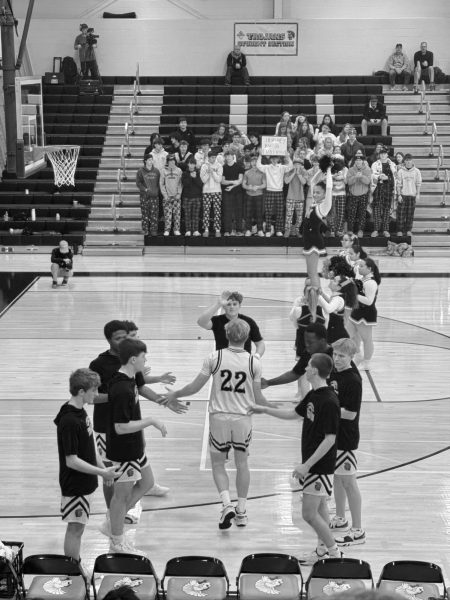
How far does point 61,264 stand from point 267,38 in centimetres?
1319

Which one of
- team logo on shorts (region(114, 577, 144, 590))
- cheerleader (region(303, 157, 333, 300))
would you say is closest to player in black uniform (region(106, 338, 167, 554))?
team logo on shorts (region(114, 577, 144, 590))

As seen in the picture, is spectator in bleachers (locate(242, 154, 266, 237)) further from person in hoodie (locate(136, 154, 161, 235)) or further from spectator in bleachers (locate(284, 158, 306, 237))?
person in hoodie (locate(136, 154, 161, 235))

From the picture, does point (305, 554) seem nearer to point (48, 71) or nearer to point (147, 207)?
point (147, 207)

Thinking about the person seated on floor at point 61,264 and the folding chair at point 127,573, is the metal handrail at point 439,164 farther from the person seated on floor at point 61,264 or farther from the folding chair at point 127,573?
the folding chair at point 127,573

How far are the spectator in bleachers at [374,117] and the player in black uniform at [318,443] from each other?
1931 cm

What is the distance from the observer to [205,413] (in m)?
11.7

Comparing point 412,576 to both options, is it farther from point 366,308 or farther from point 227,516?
point 366,308

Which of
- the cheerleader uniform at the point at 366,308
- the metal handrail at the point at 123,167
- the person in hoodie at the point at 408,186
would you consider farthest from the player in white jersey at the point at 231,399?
the metal handrail at the point at 123,167

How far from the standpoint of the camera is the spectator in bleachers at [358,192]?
2258 centimetres

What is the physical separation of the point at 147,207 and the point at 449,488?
14951mm

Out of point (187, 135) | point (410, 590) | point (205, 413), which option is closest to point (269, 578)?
point (410, 590)

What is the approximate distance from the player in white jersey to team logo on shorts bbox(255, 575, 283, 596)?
1.99 m

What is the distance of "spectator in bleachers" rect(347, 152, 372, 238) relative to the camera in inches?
889

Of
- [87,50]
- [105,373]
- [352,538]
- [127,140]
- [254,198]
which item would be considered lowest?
[352,538]
